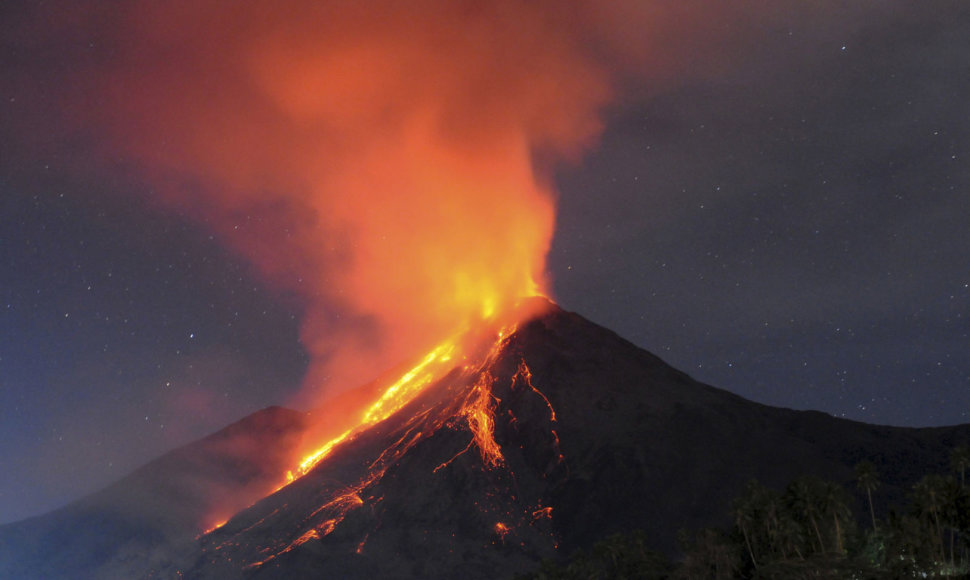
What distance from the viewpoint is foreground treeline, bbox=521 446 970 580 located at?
57.8 m

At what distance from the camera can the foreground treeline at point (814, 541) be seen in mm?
57750

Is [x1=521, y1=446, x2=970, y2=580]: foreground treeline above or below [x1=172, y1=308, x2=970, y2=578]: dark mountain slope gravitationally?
below

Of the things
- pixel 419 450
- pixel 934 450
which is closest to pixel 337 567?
pixel 419 450

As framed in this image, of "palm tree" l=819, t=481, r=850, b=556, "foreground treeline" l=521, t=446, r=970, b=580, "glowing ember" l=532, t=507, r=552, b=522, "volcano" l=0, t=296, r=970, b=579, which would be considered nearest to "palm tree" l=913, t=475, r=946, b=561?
"foreground treeline" l=521, t=446, r=970, b=580

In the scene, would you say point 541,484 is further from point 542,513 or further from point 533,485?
point 542,513

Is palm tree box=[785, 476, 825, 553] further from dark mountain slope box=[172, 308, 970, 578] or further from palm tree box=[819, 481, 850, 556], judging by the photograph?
dark mountain slope box=[172, 308, 970, 578]

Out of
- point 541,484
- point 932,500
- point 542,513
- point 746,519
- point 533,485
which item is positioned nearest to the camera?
point 932,500

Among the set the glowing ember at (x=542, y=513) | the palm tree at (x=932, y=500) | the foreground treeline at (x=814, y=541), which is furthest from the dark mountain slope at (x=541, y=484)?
the palm tree at (x=932, y=500)

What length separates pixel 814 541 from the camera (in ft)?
241

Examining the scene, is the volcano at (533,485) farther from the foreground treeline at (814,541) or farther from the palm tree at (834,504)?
the palm tree at (834,504)

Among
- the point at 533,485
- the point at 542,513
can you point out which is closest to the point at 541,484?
the point at 533,485

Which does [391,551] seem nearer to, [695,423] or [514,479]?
[514,479]

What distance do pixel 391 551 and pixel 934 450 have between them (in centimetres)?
11945

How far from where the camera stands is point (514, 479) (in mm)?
179250
